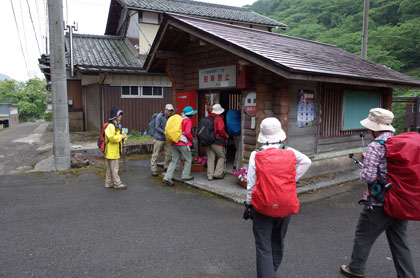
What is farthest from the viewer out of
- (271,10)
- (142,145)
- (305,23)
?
(271,10)

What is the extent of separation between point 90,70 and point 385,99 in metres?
11.3

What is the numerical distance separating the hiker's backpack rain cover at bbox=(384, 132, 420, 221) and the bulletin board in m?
5.91

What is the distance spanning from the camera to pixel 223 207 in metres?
5.87

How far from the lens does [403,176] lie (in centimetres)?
291

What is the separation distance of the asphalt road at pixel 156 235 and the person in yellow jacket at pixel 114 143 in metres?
0.38

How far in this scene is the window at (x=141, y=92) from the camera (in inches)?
588

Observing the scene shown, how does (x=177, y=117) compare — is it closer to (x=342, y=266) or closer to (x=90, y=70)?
(x=342, y=266)

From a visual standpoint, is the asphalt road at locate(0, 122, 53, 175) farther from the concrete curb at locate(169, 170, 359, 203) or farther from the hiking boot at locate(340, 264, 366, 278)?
the hiking boot at locate(340, 264, 366, 278)

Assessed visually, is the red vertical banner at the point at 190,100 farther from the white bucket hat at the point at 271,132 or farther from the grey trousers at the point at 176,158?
the white bucket hat at the point at 271,132

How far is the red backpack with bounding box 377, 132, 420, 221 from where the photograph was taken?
2846 mm

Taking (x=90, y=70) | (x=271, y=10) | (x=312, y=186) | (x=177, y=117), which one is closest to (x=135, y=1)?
(x=90, y=70)

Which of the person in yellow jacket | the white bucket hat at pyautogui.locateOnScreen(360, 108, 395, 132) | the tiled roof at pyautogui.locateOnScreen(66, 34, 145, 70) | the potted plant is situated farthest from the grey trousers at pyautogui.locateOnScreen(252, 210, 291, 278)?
the tiled roof at pyautogui.locateOnScreen(66, 34, 145, 70)

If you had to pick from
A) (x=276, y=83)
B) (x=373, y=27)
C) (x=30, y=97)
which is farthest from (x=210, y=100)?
(x=30, y=97)

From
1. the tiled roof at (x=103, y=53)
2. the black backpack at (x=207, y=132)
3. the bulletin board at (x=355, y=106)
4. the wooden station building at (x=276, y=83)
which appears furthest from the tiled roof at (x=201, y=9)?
the bulletin board at (x=355, y=106)
